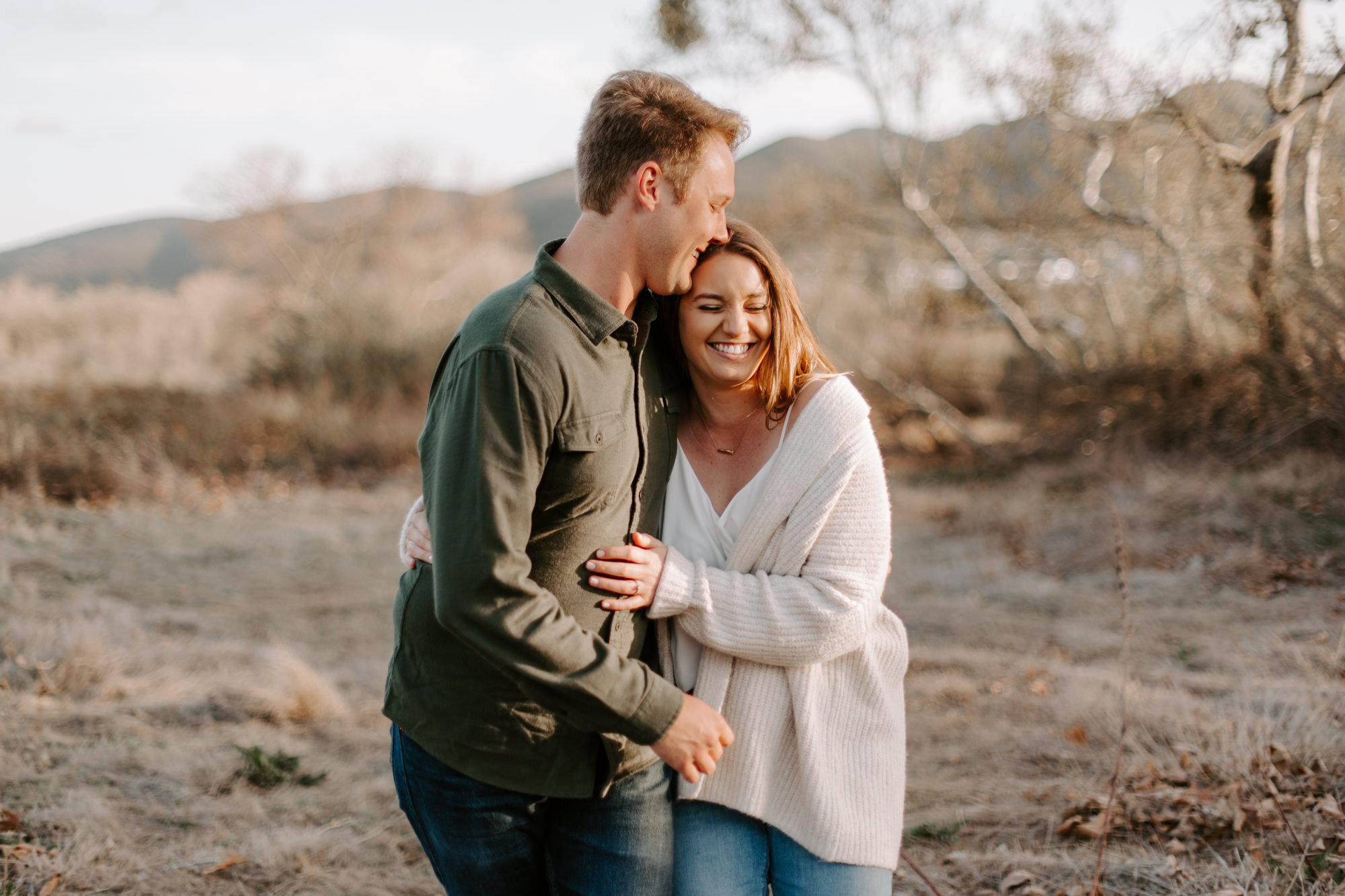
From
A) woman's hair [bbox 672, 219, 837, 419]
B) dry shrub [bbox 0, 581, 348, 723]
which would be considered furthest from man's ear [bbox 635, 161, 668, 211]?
dry shrub [bbox 0, 581, 348, 723]

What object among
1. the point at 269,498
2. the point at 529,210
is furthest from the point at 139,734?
the point at 529,210

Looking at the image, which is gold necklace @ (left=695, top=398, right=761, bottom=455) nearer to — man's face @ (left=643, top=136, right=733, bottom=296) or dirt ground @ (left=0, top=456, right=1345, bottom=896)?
man's face @ (left=643, top=136, right=733, bottom=296)

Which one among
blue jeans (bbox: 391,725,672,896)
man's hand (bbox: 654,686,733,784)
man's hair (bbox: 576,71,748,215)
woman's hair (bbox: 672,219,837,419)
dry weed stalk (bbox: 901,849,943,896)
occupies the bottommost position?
dry weed stalk (bbox: 901,849,943,896)

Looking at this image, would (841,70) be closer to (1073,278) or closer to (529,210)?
(1073,278)

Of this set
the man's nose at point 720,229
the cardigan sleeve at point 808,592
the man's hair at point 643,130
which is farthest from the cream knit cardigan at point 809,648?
the man's hair at point 643,130

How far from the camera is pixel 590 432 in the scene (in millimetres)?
1775

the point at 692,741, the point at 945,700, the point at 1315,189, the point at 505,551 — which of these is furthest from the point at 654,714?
the point at 1315,189

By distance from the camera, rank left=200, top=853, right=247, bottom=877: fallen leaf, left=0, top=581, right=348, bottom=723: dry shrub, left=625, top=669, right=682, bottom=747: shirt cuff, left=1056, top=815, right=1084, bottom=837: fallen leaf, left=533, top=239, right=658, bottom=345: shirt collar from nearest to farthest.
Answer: left=625, top=669, right=682, bottom=747: shirt cuff < left=533, top=239, right=658, bottom=345: shirt collar < left=200, top=853, right=247, bottom=877: fallen leaf < left=1056, top=815, right=1084, bottom=837: fallen leaf < left=0, top=581, right=348, bottom=723: dry shrub

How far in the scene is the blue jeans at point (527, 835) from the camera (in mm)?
1842

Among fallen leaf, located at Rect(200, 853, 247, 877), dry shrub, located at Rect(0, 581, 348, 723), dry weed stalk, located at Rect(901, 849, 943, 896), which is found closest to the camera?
dry weed stalk, located at Rect(901, 849, 943, 896)

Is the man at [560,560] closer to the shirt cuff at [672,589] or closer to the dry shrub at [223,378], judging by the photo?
the shirt cuff at [672,589]

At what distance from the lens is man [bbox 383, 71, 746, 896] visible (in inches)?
62.9

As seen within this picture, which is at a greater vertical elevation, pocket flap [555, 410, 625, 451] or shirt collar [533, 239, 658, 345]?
shirt collar [533, 239, 658, 345]

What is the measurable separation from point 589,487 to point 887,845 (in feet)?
3.68
